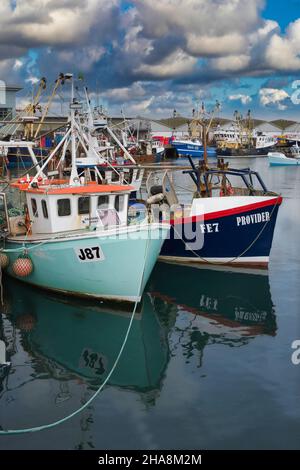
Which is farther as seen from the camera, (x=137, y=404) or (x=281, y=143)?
(x=281, y=143)

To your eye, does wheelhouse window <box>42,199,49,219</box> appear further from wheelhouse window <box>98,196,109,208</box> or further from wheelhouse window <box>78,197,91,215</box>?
wheelhouse window <box>98,196,109,208</box>

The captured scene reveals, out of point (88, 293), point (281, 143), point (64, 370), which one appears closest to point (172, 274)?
point (88, 293)

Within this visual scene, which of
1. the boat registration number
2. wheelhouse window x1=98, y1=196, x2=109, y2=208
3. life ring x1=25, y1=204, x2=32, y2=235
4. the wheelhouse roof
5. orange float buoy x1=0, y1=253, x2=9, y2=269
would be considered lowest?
orange float buoy x1=0, y1=253, x2=9, y2=269

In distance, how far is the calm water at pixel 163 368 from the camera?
9.05 m

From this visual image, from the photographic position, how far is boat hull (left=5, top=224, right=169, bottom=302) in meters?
14.4

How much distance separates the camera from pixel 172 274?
1978 centimetres

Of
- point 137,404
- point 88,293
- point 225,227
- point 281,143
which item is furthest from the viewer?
point 281,143

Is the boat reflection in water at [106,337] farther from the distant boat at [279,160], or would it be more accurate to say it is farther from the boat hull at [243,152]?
the boat hull at [243,152]

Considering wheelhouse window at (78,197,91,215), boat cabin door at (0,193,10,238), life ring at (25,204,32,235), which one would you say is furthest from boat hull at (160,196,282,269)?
boat cabin door at (0,193,10,238)

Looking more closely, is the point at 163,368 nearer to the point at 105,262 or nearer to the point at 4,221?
the point at 105,262

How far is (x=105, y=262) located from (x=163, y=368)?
4083mm

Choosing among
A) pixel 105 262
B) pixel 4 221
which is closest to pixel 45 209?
pixel 105 262

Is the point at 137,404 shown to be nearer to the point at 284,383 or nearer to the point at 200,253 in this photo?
the point at 284,383

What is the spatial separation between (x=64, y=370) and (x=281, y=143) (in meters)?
123
